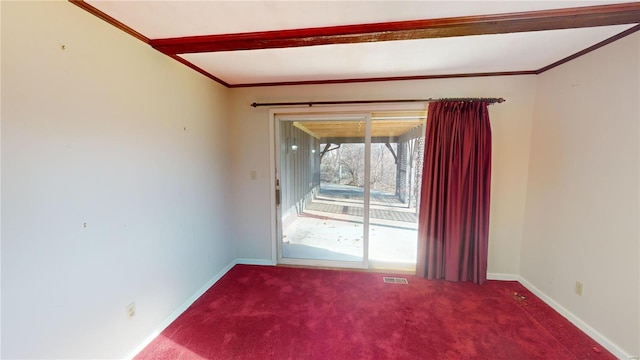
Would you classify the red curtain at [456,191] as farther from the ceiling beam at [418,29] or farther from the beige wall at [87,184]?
the beige wall at [87,184]

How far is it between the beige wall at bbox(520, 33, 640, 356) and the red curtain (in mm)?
507

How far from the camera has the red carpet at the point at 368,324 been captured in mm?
1806

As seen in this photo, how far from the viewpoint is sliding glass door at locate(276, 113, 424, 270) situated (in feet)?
Answer: 9.90

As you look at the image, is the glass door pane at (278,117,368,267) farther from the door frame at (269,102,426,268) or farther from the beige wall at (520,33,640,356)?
the beige wall at (520,33,640,356)

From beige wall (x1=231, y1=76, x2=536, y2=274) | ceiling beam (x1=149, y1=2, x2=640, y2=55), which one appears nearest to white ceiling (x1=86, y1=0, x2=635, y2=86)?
ceiling beam (x1=149, y1=2, x2=640, y2=55)

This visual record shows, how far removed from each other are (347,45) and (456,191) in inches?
75.8

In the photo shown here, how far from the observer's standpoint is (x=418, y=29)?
5.18ft

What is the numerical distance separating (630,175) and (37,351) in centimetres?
374

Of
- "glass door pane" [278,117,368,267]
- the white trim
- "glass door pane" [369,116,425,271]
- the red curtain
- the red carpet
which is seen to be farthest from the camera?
"glass door pane" [278,117,368,267]

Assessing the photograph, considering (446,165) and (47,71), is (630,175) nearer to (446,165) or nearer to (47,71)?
(446,165)

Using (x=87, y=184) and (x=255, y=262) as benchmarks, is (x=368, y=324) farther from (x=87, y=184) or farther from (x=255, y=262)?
(x=87, y=184)

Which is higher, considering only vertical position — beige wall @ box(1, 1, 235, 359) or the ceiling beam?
the ceiling beam

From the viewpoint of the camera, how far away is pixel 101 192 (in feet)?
5.00

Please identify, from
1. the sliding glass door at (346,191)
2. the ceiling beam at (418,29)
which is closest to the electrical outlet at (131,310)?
the sliding glass door at (346,191)
